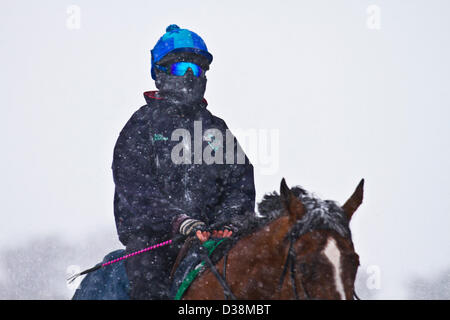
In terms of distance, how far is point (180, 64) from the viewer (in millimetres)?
5934

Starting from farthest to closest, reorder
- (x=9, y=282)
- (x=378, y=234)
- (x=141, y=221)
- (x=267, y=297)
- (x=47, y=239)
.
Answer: (x=378, y=234), (x=47, y=239), (x=9, y=282), (x=141, y=221), (x=267, y=297)

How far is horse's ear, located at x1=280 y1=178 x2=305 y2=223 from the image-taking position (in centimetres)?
389

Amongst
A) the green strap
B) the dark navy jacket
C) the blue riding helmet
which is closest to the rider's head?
the blue riding helmet

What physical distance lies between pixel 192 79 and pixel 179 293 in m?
2.38

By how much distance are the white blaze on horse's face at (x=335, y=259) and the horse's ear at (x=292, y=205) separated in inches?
12.7

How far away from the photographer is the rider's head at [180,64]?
590 cm

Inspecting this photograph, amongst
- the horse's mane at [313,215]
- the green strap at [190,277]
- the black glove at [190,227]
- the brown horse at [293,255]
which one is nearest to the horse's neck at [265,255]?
the brown horse at [293,255]

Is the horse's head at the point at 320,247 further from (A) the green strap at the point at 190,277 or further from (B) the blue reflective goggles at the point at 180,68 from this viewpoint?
(B) the blue reflective goggles at the point at 180,68

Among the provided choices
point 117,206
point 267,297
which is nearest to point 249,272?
point 267,297

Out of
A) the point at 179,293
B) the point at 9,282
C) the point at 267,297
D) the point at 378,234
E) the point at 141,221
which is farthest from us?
the point at 378,234

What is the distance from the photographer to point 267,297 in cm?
390

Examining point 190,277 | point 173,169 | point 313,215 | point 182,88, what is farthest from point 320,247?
point 182,88
